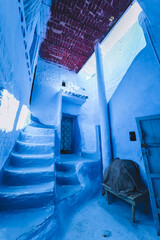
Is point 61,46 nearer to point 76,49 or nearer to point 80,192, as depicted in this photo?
point 76,49

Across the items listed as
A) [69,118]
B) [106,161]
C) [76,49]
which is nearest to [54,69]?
[76,49]

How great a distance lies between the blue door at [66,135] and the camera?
17.9 ft

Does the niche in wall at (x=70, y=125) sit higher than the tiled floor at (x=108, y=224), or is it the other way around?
the niche in wall at (x=70, y=125)

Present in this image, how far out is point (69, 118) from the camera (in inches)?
241

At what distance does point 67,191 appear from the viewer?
2.68 metres

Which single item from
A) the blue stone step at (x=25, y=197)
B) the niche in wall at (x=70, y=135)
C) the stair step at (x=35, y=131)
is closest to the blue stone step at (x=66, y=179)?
the blue stone step at (x=25, y=197)

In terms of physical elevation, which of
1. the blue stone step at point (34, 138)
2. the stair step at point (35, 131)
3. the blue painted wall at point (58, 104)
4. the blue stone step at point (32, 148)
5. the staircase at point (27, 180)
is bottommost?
the staircase at point (27, 180)

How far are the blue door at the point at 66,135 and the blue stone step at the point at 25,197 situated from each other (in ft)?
11.5

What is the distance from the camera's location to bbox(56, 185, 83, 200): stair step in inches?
97.0

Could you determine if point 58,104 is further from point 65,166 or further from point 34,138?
point 65,166

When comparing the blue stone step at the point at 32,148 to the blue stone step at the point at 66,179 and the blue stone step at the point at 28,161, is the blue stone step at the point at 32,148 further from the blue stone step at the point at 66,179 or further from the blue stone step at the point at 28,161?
the blue stone step at the point at 66,179

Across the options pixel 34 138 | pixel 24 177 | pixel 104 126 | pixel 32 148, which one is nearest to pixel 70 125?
pixel 104 126

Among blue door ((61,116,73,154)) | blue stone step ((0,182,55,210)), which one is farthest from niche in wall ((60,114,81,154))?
blue stone step ((0,182,55,210))

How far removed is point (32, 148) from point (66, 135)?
2928mm
